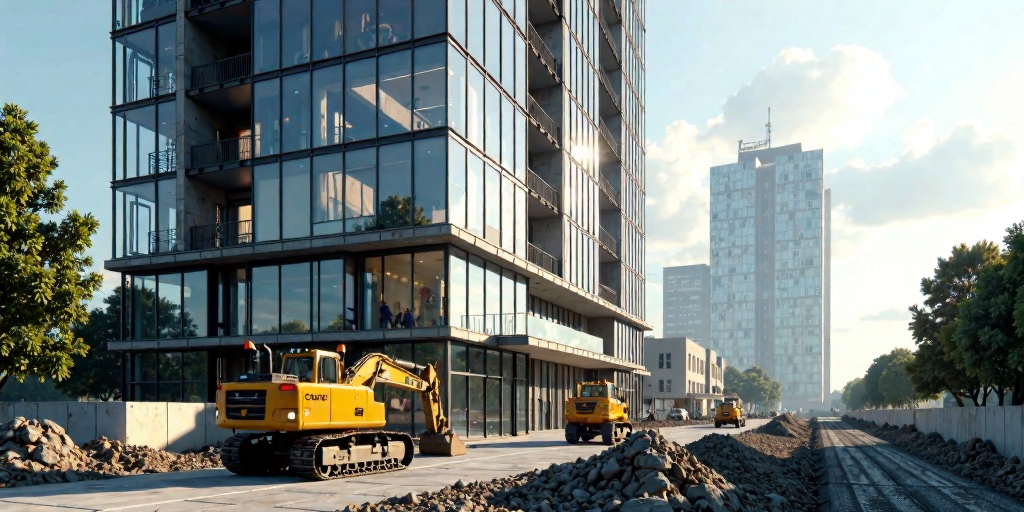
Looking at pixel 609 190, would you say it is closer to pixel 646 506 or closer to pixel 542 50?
pixel 542 50

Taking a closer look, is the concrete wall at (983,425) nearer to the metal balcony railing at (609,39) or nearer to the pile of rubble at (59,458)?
the pile of rubble at (59,458)

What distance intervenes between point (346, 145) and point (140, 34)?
14.0 m

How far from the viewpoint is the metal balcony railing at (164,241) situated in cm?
3731

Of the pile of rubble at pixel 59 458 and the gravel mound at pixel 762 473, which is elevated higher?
the pile of rubble at pixel 59 458

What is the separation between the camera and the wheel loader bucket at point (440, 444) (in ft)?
83.5

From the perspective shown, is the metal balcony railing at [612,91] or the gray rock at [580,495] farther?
the metal balcony railing at [612,91]

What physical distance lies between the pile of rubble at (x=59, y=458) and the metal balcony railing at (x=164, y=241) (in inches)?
681

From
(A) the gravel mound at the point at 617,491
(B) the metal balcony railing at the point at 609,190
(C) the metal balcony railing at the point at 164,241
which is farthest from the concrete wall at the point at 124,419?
(B) the metal balcony railing at the point at 609,190

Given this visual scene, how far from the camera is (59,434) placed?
779 inches

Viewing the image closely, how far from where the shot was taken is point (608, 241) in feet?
202

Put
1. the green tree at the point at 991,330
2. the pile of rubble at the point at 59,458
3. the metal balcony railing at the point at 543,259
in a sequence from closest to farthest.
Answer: the pile of rubble at the point at 59,458
the green tree at the point at 991,330
the metal balcony railing at the point at 543,259

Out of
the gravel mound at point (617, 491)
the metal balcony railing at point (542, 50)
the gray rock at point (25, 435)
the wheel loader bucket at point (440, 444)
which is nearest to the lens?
the gravel mound at point (617, 491)

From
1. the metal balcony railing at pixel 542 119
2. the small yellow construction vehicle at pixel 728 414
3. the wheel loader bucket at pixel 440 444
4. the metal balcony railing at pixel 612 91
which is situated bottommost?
the small yellow construction vehicle at pixel 728 414

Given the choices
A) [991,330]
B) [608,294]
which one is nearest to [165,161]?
[608,294]
